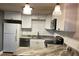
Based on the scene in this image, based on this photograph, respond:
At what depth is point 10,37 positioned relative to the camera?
130cm

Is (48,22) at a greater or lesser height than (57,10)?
lesser

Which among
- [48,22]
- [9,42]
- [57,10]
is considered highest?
[57,10]

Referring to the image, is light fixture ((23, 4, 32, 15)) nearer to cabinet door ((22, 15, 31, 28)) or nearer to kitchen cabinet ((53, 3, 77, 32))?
cabinet door ((22, 15, 31, 28))

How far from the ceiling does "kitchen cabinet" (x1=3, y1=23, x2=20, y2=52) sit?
0.19 m

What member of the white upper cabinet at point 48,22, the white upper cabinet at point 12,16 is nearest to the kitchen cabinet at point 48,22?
the white upper cabinet at point 48,22

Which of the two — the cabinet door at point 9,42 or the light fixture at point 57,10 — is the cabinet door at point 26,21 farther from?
the light fixture at point 57,10

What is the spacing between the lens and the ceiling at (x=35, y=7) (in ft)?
3.92

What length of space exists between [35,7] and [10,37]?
1.52 feet

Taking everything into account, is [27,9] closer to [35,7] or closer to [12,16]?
[35,7]

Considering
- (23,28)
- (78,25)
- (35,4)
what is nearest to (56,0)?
(35,4)

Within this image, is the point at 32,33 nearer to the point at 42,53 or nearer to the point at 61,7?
the point at 42,53

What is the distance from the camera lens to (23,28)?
4.28ft

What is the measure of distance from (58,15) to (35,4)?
0.30 metres

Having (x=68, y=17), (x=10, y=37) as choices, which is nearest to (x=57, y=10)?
(x=68, y=17)
